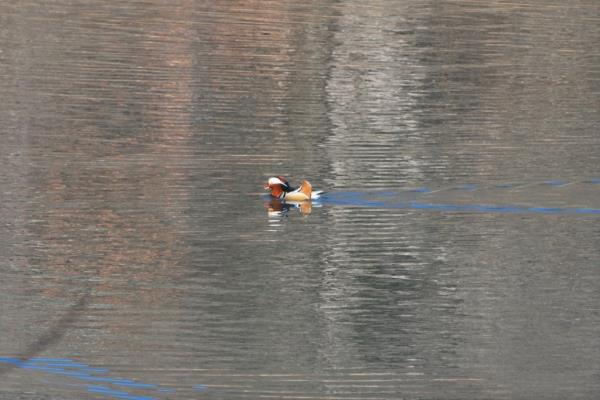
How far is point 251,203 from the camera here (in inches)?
813

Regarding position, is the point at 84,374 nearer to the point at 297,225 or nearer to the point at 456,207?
the point at 297,225

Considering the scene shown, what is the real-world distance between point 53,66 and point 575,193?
49.2ft

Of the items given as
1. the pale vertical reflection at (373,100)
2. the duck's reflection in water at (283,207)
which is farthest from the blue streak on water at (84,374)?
the pale vertical reflection at (373,100)

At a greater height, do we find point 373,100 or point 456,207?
point 456,207

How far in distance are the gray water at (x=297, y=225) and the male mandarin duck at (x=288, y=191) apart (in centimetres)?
18

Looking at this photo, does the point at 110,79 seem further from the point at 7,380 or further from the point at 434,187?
the point at 7,380

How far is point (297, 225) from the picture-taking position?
64.7ft

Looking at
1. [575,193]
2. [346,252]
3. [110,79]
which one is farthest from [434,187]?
[110,79]

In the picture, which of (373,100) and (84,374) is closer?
(84,374)

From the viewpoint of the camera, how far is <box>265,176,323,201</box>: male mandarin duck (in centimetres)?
2067

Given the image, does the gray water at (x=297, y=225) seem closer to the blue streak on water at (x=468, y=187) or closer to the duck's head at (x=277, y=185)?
the blue streak on water at (x=468, y=187)

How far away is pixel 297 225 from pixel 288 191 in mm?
1131

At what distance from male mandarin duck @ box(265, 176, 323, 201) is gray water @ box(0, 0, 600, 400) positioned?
18cm

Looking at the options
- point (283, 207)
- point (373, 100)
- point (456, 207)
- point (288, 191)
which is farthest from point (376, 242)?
point (373, 100)
